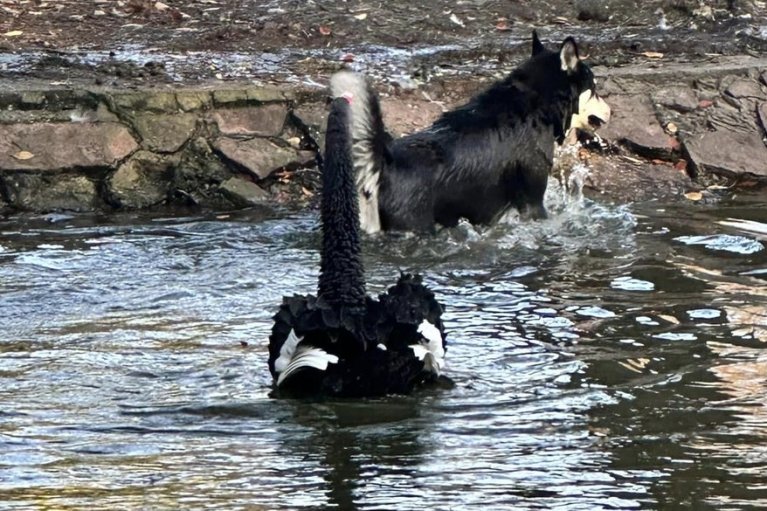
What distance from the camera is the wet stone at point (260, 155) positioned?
998 centimetres

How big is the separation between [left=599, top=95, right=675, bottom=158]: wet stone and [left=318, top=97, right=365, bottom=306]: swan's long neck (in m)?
4.99

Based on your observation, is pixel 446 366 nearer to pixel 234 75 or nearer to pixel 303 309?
pixel 303 309

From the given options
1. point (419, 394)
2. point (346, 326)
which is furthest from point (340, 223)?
point (419, 394)

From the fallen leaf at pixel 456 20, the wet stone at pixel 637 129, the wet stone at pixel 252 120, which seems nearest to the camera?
the wet stone at pixel 252 120

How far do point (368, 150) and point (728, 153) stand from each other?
336cm

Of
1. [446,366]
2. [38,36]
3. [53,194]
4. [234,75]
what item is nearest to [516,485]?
[446,366]

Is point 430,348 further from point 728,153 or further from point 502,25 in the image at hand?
point 502,25

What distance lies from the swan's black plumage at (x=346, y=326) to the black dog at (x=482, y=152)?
253cm

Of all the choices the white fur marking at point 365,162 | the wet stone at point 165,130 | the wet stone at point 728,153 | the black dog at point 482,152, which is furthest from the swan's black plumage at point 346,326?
the wet stone at point 728,153

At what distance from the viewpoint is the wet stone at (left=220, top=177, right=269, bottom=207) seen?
9.85 m

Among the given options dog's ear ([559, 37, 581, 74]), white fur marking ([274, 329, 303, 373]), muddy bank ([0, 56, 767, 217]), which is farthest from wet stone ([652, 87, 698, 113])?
white fur marking ([274, 329, 303, 373])

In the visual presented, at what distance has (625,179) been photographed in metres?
10.4

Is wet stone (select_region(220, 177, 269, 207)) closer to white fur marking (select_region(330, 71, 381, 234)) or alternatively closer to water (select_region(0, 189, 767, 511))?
water (select_region(0, 189, 767, 511))

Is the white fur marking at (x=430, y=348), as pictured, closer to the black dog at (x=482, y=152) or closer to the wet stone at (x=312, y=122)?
the black dog at (x=482, y=152)
